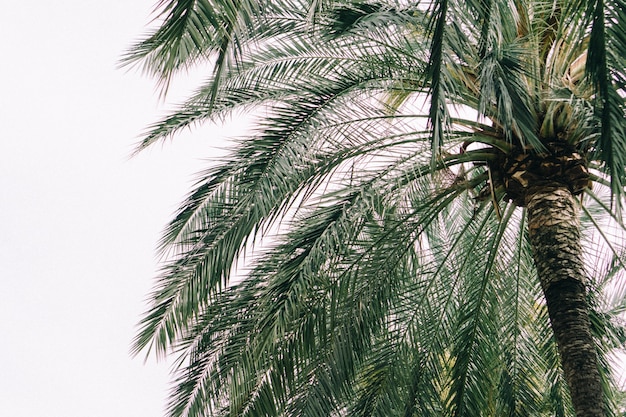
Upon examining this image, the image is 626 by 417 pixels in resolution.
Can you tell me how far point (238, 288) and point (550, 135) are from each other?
3.14 m

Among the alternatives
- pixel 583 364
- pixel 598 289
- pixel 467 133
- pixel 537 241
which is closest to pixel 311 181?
pixel 467 133

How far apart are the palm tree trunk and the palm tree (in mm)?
15

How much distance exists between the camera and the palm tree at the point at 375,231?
6684 millimetres

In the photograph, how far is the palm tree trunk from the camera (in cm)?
635

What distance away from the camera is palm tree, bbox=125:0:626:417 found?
668 cm

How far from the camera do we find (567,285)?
6.73 metres

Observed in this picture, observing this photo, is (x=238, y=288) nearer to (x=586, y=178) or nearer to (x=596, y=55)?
(x=586, y=178)

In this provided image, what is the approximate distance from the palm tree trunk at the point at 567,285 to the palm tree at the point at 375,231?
2 centimetres

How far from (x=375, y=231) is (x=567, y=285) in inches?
79.2

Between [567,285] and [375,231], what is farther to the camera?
[375,231]

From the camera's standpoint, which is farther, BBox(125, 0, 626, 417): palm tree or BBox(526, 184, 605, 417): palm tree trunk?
BBox(125, 0, 626, 417): palm tree

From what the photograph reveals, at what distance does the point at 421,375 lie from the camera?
26.5ft

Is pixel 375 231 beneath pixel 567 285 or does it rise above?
above

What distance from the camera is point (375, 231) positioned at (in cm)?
811
